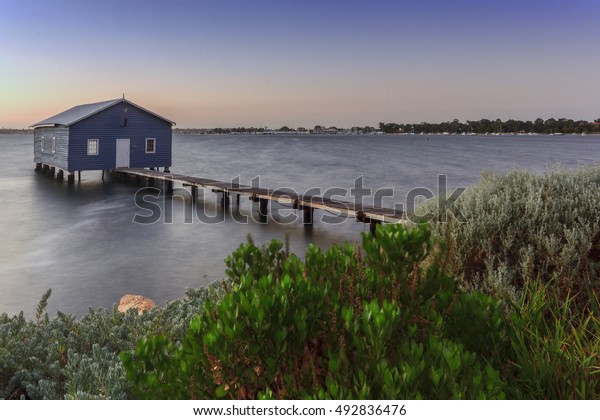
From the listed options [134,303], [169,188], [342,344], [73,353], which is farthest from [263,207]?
[342,344]

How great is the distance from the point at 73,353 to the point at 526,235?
5.65m

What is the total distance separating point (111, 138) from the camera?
4244 cm

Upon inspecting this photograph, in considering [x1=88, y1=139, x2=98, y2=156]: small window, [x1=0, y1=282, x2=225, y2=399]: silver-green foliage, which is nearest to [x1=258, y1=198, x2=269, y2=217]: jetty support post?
[x1=88, y1=139, x2=98, y2=156]: small window

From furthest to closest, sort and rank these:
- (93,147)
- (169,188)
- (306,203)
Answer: (93,147), (169,188), (306,203)

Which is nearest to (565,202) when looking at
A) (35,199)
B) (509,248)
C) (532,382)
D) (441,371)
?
(509,248)

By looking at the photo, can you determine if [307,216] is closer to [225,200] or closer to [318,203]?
[318,203]

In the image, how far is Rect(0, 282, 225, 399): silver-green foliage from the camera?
4.76 m

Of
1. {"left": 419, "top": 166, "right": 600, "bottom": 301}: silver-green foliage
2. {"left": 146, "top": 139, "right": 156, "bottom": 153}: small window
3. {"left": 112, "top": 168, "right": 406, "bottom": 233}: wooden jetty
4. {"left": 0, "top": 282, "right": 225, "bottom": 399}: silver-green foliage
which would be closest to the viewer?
{"left": 0, "top": 282, "right": 225, "bottom": 399}: silver-green foliage

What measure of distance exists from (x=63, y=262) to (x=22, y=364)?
14639 mm

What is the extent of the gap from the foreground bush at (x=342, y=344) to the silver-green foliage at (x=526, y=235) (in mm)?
2850

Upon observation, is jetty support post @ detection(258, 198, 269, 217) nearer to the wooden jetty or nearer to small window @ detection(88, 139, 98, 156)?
the wooden jetty

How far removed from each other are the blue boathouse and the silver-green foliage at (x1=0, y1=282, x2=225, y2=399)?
35.9 metres

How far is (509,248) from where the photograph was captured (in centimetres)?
724
